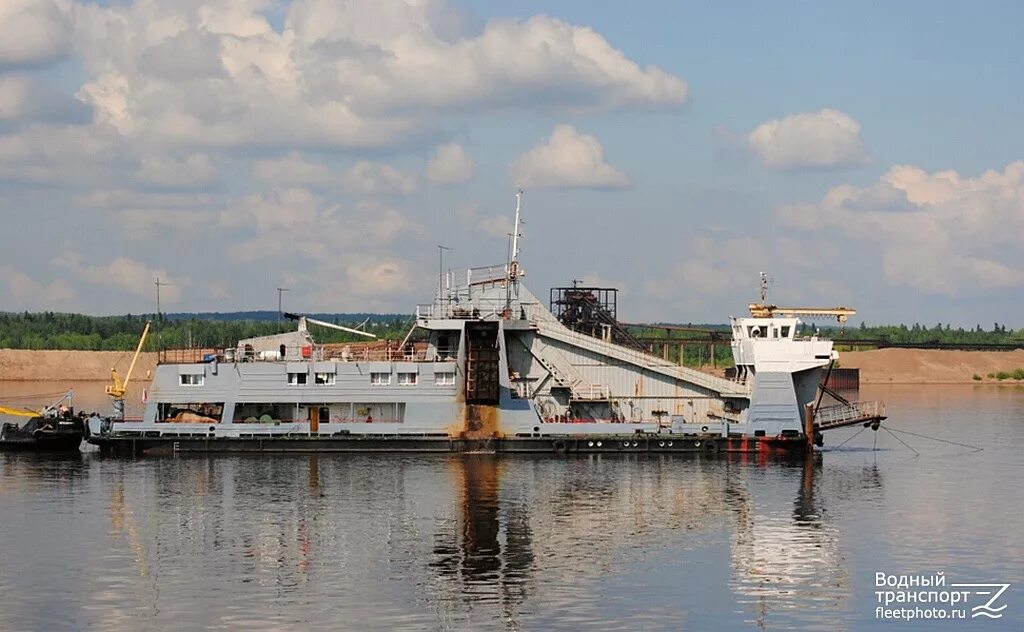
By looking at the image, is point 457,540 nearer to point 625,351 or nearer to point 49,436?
point 625,351

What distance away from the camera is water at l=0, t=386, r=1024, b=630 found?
3584 cm

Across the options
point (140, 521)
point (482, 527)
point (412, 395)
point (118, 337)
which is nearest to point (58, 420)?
point (412, 395)

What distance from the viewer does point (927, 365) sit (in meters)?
182

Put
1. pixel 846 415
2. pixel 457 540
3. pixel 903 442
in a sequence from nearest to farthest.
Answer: pixel 457 540 < pixel 846 415 < pixel 903 442

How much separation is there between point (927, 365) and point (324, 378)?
131 m

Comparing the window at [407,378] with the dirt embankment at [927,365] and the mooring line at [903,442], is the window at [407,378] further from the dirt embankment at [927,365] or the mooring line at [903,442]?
the dirt embankment at [927,365]

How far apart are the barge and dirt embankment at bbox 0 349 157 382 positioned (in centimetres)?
10913

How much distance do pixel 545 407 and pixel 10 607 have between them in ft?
109

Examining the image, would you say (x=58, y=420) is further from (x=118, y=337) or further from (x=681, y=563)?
(x=118, y=337)

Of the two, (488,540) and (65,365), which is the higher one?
(65,365)

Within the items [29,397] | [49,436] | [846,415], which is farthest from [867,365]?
[49,436]

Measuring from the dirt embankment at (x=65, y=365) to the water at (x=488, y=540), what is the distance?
114m

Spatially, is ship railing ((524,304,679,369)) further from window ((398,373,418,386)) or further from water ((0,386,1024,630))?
window ((398,373,418,386))

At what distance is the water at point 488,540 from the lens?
35844mm
